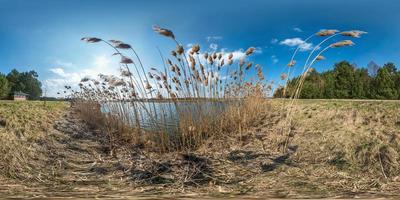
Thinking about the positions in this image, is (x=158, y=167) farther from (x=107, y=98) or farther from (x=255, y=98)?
(x=107, y=98)

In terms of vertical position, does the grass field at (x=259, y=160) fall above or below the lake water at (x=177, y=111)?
below

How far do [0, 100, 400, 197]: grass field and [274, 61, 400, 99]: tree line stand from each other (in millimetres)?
19505

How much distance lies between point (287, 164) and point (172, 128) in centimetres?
217

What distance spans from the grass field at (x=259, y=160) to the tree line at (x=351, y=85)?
19505 millimetres

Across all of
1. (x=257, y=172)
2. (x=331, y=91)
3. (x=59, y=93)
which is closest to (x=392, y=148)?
(x=257, y=172)

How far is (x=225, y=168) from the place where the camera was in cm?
365

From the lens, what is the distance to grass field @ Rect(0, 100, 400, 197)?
3016 millimetres

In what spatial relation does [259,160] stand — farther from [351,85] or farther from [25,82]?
[25,82]

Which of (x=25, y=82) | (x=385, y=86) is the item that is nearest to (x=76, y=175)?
(x=385, y=86)

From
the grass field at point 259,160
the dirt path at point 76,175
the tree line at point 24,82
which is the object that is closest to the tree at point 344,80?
the grass field at point 259,160

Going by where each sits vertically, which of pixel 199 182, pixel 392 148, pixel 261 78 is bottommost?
pixel 199 182

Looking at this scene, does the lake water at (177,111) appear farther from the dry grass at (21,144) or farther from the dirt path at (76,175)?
the dry grass at (21,144)

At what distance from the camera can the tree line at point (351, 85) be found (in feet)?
80.0

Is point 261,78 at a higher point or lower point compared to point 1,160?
higher
